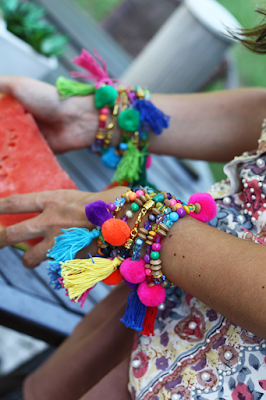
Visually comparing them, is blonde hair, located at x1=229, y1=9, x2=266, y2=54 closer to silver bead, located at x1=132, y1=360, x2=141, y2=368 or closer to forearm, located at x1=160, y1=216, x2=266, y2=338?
forearm, located at x1=160, y1=216, x2=266, y2=338

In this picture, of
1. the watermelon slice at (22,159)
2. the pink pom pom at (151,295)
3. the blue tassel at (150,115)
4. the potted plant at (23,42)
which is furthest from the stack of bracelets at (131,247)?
the potted plant at (23,42)

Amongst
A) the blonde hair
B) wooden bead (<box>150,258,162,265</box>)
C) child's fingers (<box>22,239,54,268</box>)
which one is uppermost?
the blonde hair

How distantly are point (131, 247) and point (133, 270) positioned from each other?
4 centimetres

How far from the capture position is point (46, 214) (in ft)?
1.96

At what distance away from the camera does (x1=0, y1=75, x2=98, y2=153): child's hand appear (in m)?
0.77

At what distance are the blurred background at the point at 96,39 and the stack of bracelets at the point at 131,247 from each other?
1.58ft

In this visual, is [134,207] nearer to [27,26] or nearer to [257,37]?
[257,37]

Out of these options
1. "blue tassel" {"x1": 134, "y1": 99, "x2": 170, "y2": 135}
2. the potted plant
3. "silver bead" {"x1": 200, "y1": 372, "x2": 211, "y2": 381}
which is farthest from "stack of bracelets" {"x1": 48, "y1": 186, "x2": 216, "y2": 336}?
the potted plant

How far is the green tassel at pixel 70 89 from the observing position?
Answer: 80 cm

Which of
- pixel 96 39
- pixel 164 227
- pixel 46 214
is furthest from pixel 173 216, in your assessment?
pixel 96 39

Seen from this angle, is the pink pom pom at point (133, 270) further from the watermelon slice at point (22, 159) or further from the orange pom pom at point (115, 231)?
the watermelon slice at point (22, 159)

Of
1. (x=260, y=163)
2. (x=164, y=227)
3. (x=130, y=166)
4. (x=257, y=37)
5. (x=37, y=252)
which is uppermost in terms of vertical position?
(x=257, y=37)

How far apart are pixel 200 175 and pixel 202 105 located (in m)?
0.77

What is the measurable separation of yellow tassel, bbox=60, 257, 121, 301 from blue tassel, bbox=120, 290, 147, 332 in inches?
3.2
